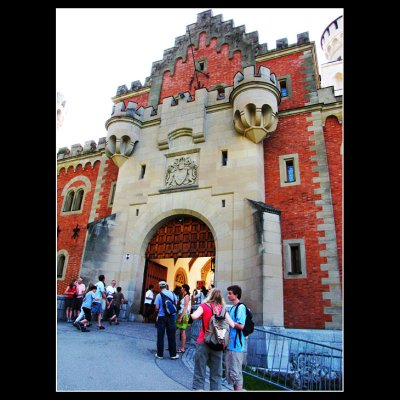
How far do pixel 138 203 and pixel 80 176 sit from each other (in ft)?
23.8

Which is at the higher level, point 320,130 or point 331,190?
point 320,130

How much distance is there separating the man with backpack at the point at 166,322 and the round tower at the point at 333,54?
40544 millimetres

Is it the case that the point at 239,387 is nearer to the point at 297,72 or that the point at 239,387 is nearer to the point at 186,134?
the point at 186,134

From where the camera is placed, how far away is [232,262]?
1171cm

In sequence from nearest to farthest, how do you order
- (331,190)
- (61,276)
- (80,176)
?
(331,190) < (61,276) < (80,176)

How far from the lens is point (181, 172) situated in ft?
47.5

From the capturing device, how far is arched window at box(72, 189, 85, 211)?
1925 centimetres

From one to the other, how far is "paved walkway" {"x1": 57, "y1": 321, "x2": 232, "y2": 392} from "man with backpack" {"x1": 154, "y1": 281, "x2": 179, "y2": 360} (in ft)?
0.66

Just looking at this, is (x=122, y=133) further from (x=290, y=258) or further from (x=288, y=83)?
(x=290, y=258)

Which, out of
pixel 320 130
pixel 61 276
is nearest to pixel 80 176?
pixel 61 276

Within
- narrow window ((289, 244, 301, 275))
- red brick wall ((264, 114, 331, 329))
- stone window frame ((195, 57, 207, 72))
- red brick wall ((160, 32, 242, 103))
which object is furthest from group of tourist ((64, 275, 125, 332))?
stone window frame ((195, 57, 207, 72))

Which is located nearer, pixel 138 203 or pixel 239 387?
pixel 239 387

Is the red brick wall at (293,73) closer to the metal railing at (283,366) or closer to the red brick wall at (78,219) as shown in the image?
the red brick wall at (78,219)
